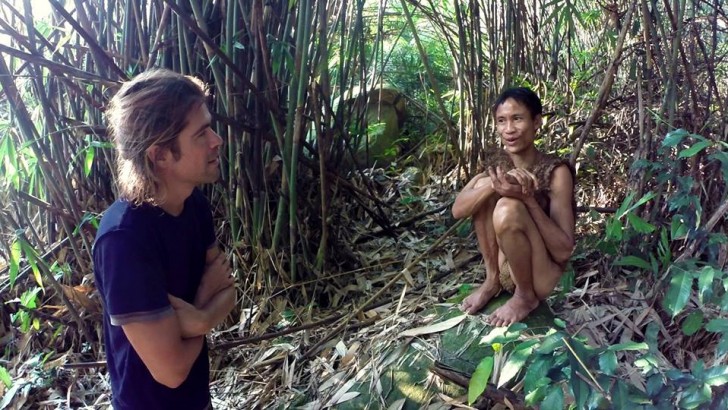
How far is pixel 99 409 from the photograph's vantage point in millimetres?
2627

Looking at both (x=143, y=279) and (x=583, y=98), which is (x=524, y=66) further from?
(x=143, y=279)

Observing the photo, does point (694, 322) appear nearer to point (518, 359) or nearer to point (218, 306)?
point (518, 359)

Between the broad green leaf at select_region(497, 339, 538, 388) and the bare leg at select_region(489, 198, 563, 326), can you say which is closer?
the broad green leaf at select_region(497, 339, 538, 388)

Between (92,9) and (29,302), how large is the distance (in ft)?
4.06

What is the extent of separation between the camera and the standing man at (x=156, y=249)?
54.5 inches

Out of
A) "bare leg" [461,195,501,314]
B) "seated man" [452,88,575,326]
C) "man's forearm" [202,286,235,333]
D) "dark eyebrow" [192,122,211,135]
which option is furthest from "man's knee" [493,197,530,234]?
"dark eyebrow" [192,122,211,135]

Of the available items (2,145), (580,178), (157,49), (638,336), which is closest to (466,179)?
(580,178)

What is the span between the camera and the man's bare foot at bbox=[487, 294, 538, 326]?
90.0 inches

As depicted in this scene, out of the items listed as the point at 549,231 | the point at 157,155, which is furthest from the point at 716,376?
the point at 157,155

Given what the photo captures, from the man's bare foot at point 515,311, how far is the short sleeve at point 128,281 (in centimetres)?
128

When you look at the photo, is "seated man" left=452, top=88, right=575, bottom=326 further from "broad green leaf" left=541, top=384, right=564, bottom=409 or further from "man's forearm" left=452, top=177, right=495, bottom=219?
"broad green leaf" left=541, top=384, right=564, bottom=409

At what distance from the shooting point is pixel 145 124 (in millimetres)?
1457

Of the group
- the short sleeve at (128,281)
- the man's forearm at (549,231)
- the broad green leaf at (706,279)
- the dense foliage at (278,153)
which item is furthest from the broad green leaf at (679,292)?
the short sleeve at (128,281)

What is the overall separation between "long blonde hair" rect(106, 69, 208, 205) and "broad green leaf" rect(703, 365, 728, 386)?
128 cm
